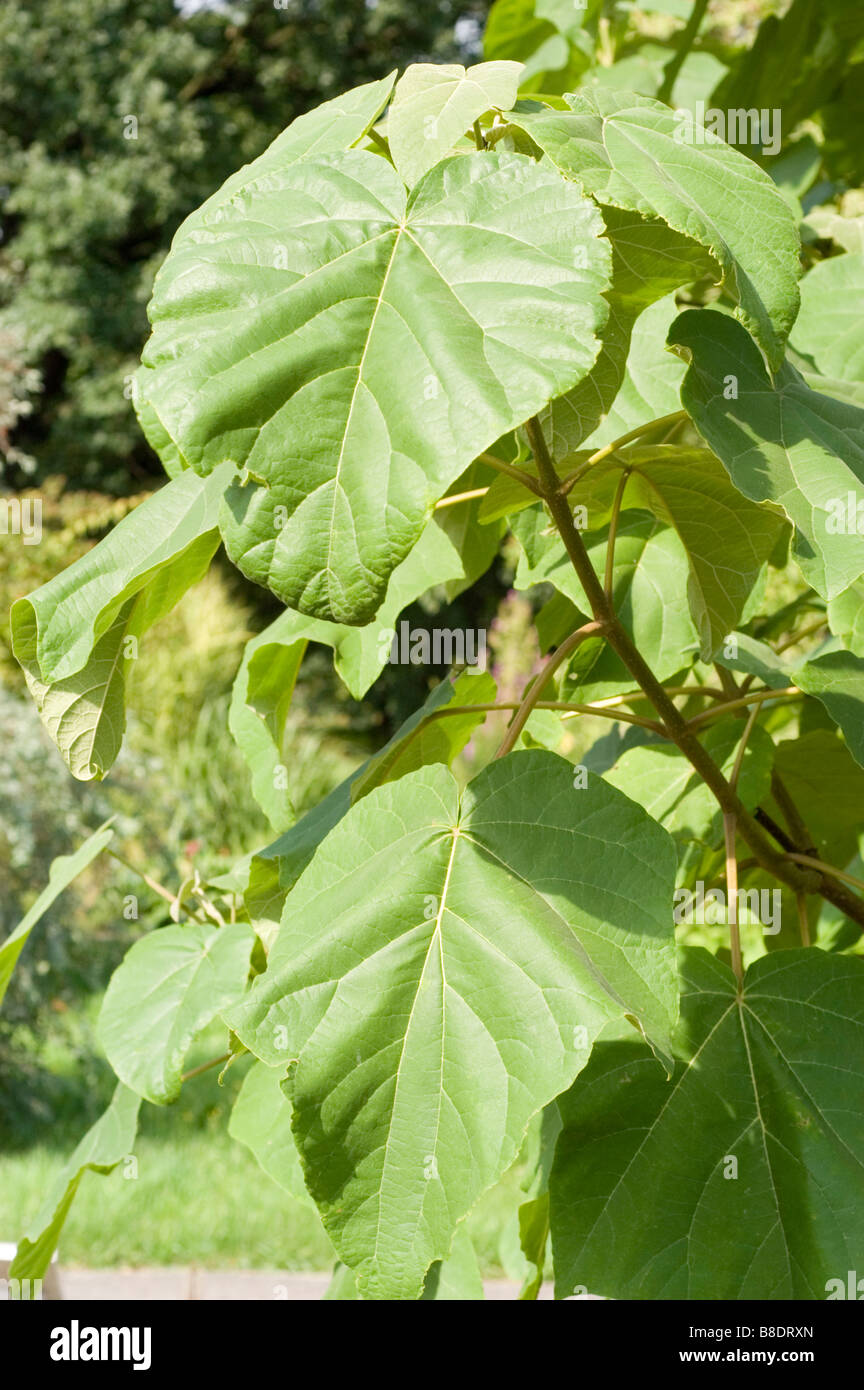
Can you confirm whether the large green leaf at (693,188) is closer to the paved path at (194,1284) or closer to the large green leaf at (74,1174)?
the large green leaf at (74,1174)

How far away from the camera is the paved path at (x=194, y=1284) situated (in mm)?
3338

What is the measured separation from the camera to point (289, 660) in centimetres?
117

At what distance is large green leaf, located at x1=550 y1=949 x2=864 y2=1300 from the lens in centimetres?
84

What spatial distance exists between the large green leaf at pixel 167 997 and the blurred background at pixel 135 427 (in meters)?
0.17

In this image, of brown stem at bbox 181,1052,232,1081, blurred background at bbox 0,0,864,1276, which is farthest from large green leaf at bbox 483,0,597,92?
brown stem at bbox 181,1052,232,1081

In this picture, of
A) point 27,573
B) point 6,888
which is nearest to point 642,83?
point 6,888

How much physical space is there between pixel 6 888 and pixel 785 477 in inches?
175

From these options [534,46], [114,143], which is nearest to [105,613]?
[534,46]

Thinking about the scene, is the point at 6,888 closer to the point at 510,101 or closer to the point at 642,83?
the point at 642,83

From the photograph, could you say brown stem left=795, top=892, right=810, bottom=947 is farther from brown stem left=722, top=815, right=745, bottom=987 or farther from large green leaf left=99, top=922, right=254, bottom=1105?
large green leaf left=99, top=922, right=254, bottom=1105

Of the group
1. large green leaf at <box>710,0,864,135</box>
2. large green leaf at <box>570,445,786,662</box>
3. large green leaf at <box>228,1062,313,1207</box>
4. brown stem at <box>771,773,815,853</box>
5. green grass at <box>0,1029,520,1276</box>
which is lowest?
green grass at <box>0,1029,520,1276</box>

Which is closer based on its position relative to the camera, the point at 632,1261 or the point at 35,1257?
the point at 632,1261

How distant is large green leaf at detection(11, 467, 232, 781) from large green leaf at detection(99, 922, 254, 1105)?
0.36m
